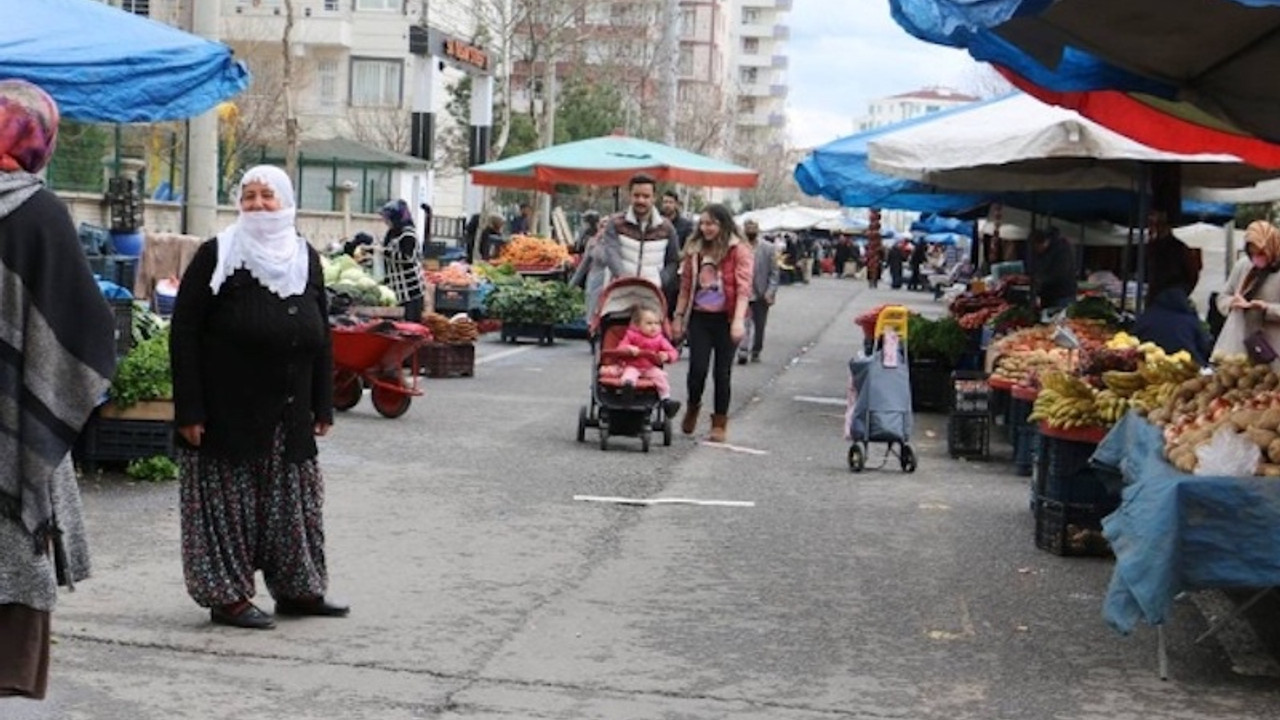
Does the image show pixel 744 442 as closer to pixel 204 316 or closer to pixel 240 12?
pixel 204 316

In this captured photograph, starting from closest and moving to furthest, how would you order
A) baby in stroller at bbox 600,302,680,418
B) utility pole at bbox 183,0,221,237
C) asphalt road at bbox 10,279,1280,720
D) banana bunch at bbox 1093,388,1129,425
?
asphalt road at bbox 10,279,1280,720 → banana bunch at bbox 1093,388,1129,425 → baby in stroller at bbox 600,302,680,418 → utility pole at bbox 183,0,221,237

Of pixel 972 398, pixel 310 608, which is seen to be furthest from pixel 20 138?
pixel 972 398

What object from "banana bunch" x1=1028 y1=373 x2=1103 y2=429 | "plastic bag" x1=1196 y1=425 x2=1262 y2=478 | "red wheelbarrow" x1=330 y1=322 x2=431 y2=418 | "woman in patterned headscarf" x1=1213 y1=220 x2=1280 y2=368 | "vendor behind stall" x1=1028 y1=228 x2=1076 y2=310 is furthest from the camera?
"vendor behind stall" x1=1028 y1=228 x2=1076 y2=310

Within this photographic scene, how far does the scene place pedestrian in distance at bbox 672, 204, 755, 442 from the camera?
1566cm

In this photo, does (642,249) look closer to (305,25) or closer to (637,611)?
(637,611)

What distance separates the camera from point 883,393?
14.6 meters

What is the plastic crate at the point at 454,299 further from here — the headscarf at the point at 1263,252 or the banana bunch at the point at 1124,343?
the headscarf at the point at 1263,252

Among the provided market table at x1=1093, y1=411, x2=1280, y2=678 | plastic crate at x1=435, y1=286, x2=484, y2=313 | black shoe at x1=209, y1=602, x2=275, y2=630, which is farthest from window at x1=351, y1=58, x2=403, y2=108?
market table at x1=1093, y1=411, x2=1280, y2=678

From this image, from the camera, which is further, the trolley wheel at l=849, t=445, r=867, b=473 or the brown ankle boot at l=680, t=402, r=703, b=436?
the brown ankle boot at l=680, t=402, r=703, b=436

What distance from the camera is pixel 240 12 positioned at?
6738cm

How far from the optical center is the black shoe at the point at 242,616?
8.34 meters

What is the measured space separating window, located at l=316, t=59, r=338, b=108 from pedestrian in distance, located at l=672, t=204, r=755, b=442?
61.1 metres

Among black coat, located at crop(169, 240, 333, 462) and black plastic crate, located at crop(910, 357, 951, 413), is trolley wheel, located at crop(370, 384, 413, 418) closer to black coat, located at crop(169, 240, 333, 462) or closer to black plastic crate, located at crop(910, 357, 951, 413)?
black plastic crate, located at crop(910, 357, 951, 413)

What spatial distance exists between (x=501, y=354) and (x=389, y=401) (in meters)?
8.87
